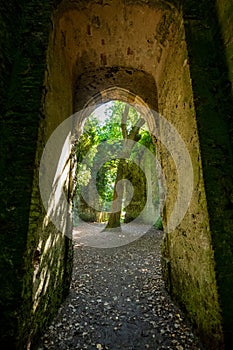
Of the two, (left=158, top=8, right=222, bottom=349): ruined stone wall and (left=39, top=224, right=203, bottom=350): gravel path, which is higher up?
(left=158, top=8, right=222, bottom=349): ruined stone wall

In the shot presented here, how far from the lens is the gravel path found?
2.06 metres

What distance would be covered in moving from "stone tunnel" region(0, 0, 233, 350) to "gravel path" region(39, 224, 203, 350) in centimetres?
20

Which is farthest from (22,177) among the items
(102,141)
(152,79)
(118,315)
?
(102,141)

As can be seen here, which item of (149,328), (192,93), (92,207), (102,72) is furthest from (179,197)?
(92,207)

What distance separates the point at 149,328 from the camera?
2299 millimetres

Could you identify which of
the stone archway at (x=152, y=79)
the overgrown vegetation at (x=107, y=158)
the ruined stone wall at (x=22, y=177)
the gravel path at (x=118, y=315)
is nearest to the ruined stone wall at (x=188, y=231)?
the stone archway at (x=152, y=79)

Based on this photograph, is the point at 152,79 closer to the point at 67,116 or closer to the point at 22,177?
the point at 67,116

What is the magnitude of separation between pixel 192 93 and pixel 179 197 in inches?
51.1

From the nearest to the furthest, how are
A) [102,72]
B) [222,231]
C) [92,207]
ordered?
1. [222,231]
2. [102,72]
3. [92,207]

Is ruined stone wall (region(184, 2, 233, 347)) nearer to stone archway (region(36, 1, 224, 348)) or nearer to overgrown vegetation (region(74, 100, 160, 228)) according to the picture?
stone archway (region(36, 1, 224, 348))

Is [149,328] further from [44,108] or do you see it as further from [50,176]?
Result: [44,108]

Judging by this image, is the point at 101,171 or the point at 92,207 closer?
the point at 92,207

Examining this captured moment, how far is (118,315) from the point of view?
8.50ft

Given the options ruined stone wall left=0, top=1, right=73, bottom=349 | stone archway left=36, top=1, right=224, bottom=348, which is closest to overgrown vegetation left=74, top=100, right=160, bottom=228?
stone archway left=36, top=1, right=224, bottom=348
